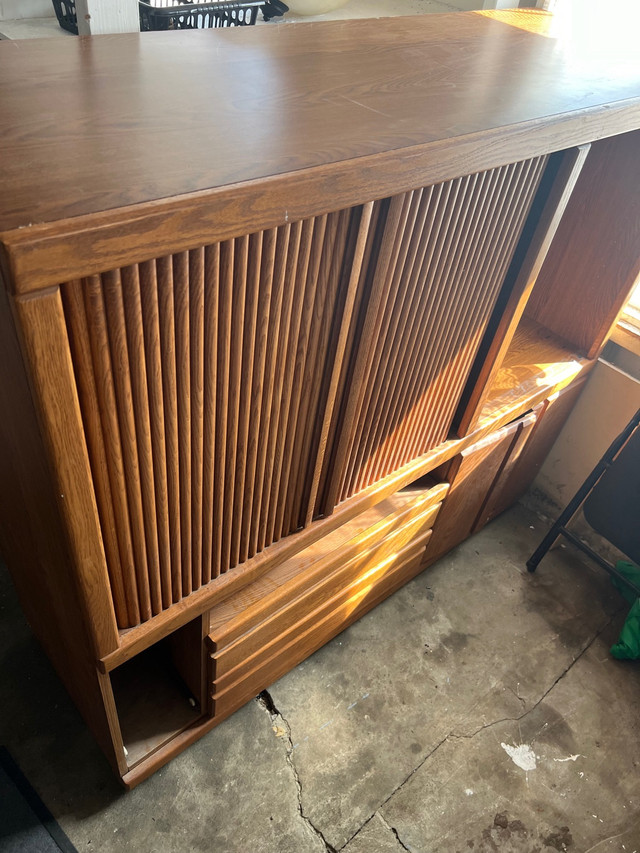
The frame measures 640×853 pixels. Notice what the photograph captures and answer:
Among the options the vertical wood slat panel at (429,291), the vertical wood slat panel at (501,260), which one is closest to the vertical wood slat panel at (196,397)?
the vertical wood slat panel at (429,291)

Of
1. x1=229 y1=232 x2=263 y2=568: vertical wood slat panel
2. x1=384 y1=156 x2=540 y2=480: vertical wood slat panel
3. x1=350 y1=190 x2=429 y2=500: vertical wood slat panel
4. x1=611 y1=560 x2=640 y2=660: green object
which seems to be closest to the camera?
x1=229 y1=232 x2=263 y2=568: vertical wood slat panel

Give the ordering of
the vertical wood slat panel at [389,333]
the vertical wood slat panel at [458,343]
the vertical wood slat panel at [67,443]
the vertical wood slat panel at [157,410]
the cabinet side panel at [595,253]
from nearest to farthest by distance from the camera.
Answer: the vertical wood slat panel at [67,443], the vertical wood slat panel at [157,410], the vertical wood slat panel at [389,333], the vertical wood slat panel at [458,343], the cabinet side panel at [595,253]

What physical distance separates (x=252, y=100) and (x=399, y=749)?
183 centimetres

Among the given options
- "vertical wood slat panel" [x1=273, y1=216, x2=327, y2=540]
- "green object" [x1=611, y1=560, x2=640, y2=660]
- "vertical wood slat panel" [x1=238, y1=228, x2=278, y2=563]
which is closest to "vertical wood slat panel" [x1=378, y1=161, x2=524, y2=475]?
"vertical wood slat panel" [x1=273, y1=216, x2=327, y2=540]

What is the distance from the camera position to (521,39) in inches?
71.9

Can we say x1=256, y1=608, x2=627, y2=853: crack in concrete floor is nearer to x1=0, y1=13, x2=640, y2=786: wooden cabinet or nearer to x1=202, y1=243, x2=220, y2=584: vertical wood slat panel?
x1=0, y1=13, x2=640, y2=786: wooden cabinet

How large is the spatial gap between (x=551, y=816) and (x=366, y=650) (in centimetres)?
72

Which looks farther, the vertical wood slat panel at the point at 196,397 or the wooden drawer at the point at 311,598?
the wooden drawer at the point at 311,598

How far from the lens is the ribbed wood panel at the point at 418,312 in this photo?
1251 mm

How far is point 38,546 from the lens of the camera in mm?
1354

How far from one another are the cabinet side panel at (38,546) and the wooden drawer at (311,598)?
31 centimetres

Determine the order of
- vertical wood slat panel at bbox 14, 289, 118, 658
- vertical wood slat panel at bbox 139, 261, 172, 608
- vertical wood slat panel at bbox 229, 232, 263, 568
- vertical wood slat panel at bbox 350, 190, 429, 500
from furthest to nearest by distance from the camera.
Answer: vertical wood slat panel at bbox 350, 190, 429, 500, vertical wood slat panel at bbox 229, 232, 263, 568, vertical wood slat panel at bbox 139, 261, 172, 608, vertical wood slat panel at bbox 14, 289, 118, 658

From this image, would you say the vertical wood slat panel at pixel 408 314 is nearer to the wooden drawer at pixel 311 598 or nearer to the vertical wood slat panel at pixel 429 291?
the vertical wood slat panel at pixel 429 291

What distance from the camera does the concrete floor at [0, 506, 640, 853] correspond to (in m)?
1.81
